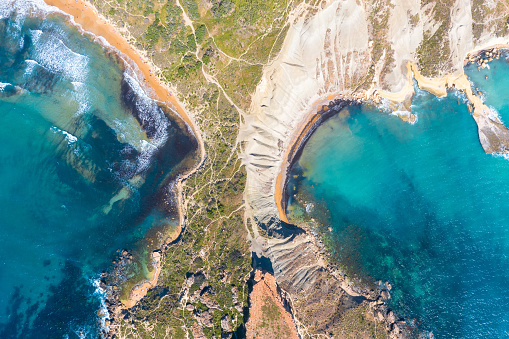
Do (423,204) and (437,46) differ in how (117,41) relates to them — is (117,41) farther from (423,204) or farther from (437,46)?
(423,204)

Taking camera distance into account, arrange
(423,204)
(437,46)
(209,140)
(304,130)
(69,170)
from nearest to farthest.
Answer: (209,140)
(69,170)
(423,204)
(437,46)
(304,130)

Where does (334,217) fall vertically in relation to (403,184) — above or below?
below

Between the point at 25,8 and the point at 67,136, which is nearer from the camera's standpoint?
the point at 67,136

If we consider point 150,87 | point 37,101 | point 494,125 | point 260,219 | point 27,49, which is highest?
point 494,125

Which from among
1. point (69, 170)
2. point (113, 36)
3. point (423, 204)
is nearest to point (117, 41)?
point (113, 36)

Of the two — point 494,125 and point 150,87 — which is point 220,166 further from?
point 494,125

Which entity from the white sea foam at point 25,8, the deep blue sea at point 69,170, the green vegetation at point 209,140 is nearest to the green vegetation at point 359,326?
the green vegetation at point 209,140

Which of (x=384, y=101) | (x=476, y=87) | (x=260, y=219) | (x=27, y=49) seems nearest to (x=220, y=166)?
(x=260, y=219)
